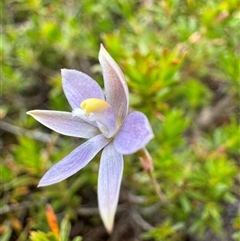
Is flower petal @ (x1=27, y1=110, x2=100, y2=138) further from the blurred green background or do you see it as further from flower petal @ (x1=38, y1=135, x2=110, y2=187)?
the blurred green background

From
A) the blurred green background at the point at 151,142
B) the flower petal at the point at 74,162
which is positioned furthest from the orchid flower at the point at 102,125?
the blurred green background at the point at 151,142

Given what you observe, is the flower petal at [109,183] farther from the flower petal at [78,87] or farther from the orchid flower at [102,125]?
the flower petal at [78,87]

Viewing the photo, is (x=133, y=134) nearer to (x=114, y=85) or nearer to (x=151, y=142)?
(x=114, y=85)

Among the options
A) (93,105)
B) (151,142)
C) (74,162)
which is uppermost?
(93,105)

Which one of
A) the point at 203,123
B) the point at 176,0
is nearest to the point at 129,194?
the point at 203,123

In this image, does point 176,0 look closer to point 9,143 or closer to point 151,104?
point 151,104

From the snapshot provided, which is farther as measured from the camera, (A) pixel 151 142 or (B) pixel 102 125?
(A) pixel 151 142

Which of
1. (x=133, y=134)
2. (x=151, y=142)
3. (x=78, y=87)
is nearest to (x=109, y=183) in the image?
(x=133, y=134)
